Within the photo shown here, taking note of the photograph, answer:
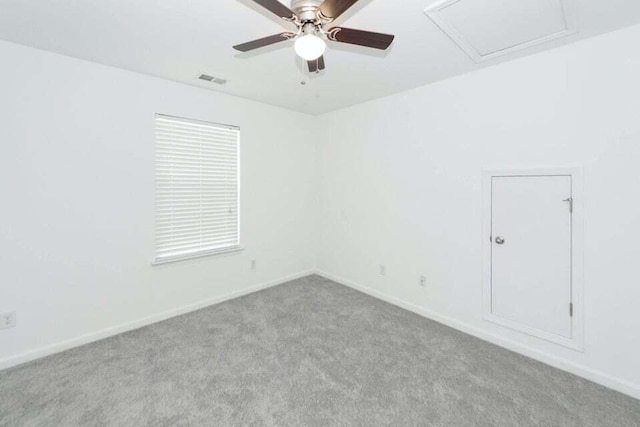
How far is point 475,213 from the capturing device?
9.36 feet

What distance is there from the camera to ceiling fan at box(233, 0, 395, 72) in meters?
1.46

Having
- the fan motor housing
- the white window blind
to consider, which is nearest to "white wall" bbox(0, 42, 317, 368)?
the white window blind

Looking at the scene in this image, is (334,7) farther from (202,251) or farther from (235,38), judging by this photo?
(202,251)

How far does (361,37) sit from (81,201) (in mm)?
2796

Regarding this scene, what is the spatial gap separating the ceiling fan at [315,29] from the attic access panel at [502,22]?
0.56 metres

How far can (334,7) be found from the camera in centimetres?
146

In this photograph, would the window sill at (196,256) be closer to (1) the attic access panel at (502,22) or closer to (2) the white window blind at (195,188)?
(2) the white window blind at (195,188)

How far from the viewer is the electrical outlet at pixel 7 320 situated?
231cm

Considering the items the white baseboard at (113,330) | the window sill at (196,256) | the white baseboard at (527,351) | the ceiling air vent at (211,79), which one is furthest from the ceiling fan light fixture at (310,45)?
the white baseboard at (113,330)

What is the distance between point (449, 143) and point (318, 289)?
8.26 ft

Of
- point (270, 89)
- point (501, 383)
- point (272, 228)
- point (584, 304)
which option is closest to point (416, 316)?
point (501, 383)

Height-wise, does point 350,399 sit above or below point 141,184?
below

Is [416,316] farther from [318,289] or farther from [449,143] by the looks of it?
[449,143]

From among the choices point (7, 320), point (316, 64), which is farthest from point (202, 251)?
point (316, 64)
